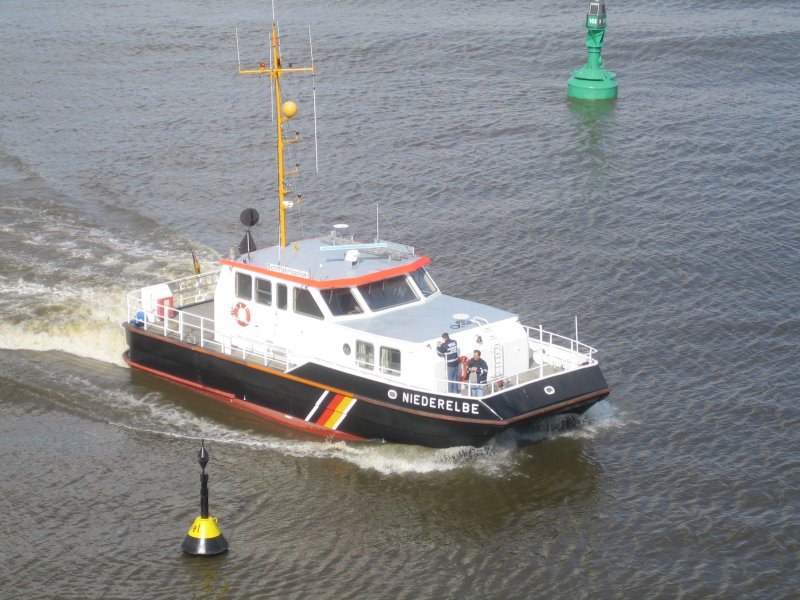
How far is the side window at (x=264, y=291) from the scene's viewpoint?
25781 millimetres

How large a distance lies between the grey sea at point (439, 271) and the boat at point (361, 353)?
77 cm

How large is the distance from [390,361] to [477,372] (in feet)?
6.08

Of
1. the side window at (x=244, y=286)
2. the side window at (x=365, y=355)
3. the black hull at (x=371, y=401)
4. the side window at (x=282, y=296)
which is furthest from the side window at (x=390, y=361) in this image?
the side window at (x=244, y=286)

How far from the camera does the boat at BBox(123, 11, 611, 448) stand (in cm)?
2325

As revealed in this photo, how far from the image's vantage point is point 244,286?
26266 mm

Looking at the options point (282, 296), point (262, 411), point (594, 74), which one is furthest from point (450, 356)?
point (594, 74)

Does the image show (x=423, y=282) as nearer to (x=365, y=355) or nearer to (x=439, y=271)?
(x=365, y=355)

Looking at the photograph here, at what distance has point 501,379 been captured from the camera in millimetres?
23234

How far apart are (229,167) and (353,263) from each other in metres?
19.9

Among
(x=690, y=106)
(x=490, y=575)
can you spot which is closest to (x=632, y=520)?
(x=490, y=575)

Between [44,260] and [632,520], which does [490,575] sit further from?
[44,260]

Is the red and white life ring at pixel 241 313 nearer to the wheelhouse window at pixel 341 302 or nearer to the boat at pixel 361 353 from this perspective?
the boat at pixel 361 353

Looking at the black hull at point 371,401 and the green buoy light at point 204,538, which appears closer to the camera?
the green buoy light at point 204,538

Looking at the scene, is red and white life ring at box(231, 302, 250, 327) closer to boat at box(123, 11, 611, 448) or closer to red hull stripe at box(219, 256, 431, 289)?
boat at box(123, 11, 611, 448)
